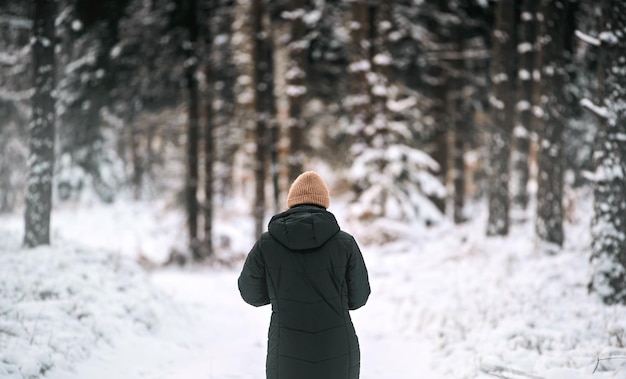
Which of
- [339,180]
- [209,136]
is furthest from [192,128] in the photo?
[339,180]

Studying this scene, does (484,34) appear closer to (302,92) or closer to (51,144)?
(302,92)

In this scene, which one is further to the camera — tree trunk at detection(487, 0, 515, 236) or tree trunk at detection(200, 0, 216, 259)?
tree trunk at detection(200, 0, 216, 259)

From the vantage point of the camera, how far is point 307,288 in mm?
3416

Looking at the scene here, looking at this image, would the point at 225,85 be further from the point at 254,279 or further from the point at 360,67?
the point at 254,279

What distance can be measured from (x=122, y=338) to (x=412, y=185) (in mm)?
9902

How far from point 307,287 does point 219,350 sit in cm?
410

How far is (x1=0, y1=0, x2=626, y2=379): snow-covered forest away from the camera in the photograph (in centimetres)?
639

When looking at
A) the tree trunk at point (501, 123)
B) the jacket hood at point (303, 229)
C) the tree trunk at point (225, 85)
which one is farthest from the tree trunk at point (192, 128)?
the jacket hood at point (303, 229)

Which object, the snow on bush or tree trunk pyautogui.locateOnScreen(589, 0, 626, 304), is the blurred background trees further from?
tree trunk pyautogui.locateOnScreen(589, 0, 626, 304)

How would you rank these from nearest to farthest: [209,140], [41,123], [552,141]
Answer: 1. [41,123]
2. [552,141]
3. [209,140]

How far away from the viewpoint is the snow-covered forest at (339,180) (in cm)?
639

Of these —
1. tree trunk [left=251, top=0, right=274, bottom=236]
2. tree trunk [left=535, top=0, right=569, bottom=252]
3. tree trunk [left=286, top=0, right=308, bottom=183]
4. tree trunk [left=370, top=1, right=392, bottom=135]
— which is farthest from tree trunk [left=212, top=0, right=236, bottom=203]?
tree trunk [left=535, top=0, right=569, bottom=252]

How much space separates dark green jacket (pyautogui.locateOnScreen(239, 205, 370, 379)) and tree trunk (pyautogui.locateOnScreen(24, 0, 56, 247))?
24.8ft

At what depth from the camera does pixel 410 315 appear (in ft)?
27.5
